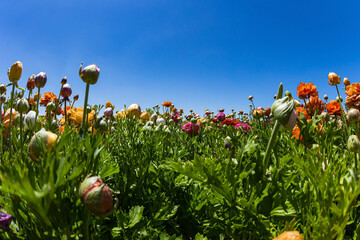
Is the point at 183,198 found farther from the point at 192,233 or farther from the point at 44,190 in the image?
the point at 44,190

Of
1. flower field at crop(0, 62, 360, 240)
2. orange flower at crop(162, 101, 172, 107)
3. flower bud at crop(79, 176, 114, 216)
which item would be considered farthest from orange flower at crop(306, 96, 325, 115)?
orange flower at crop(162, 101, 172, 107)

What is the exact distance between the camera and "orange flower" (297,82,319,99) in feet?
6.88

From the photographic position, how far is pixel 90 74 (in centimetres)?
64

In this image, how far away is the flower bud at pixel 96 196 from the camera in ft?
1.34

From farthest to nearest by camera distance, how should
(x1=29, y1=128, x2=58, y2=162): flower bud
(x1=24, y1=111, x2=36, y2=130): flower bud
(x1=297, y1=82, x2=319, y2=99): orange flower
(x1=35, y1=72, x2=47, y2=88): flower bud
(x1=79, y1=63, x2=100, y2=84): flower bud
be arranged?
(x1=297, y1=82, x2=319, y2=99): orange flower → (x1=35, y1=72, x2=47, y2=88): flower bud → (x1=24, y1=111, x2=36, y2=130): flower bud → (x1=79, y1=63, x2=100, y2=84): flower bud → (x1=29, y1=128, x2=58, y2=162): flower bud

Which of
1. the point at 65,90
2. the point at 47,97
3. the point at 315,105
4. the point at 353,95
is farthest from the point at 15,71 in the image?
the point at 353,95

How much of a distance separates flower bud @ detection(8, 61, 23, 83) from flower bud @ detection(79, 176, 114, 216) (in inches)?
30.8

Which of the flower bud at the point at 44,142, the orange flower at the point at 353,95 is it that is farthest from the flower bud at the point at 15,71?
the orange flower at the point at 353,95

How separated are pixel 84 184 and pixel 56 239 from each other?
0.43 feet

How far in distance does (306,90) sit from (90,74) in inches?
78.3

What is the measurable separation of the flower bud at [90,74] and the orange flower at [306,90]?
1.96 metres

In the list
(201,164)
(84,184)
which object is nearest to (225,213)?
(201,164)

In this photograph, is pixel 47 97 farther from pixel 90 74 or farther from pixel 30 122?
pixel 90 74

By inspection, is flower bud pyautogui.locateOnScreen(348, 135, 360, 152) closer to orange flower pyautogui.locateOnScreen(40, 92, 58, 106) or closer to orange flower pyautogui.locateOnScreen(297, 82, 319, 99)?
orange flower pyautogui.locateOnScreen(297, 82, 319, 99)
